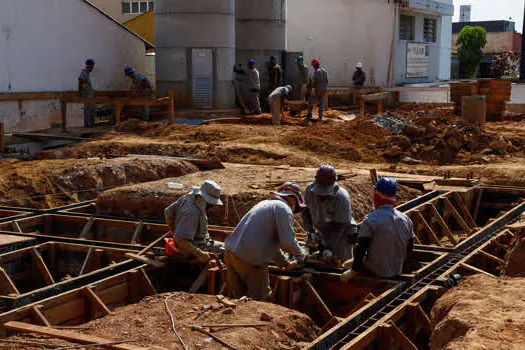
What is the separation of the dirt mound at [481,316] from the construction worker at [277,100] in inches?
594

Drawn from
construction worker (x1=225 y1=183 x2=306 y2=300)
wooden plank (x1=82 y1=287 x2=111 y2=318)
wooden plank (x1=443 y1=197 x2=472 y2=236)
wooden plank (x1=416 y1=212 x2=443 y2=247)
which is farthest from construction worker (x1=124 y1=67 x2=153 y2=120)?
construction worker (x1=225 y1=183 x2=306 y2=300)

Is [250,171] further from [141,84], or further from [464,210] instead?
[141,84]

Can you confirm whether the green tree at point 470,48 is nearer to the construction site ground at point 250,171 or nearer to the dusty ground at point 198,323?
the construction site ground at point 250,171

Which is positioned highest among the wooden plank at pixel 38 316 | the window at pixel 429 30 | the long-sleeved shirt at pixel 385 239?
the window at pixel 429 30

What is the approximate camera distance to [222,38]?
26.2m

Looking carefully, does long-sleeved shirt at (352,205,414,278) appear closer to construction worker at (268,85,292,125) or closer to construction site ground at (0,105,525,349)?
construction site ground at (0,105,525,349)

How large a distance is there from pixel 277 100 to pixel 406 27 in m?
19.4

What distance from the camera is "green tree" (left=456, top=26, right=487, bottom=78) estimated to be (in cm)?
5412

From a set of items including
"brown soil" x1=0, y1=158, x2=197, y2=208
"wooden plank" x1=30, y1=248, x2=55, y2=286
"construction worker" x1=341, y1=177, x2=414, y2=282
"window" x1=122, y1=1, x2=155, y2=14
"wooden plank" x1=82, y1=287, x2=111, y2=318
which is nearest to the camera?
"construction worker" x1=341, y1=177, x2=414, y2=282

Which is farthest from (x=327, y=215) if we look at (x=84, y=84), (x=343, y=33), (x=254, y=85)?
(x=343, y=33)

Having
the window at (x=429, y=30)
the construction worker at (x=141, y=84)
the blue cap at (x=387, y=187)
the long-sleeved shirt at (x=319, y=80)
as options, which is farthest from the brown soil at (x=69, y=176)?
the window at (x=429, y=30)

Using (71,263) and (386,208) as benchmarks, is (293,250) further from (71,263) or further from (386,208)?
(71,263)

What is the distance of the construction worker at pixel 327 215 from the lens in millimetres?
9141

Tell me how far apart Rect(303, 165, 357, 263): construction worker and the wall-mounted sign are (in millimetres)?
31108
